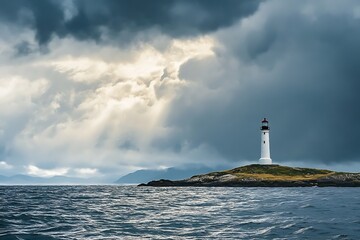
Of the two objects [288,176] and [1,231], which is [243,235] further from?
[288,176]

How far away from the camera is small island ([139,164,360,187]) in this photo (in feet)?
544

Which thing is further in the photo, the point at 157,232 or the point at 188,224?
the point at 188,224

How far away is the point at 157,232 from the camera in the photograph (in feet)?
97.0

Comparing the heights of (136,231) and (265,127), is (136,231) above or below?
below

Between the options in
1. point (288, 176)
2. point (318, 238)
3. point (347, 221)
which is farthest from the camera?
point (288, 176)

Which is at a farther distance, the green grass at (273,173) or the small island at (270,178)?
the green grass at (273,173)

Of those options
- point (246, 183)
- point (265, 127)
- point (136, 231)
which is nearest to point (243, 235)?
point (136, 231)

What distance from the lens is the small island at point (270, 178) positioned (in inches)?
6531

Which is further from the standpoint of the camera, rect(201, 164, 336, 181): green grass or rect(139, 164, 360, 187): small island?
rect(201, 164, 336, 181): green grass

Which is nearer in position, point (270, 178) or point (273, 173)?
point (270, 178)

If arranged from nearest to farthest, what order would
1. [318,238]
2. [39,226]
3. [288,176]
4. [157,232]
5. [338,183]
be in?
[318,238] → [157,232] → [39,226] → [338,183] → [288,176]

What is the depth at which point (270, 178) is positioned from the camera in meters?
174

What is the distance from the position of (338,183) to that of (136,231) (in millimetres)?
152473

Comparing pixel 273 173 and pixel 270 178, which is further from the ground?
pixel 273 173
